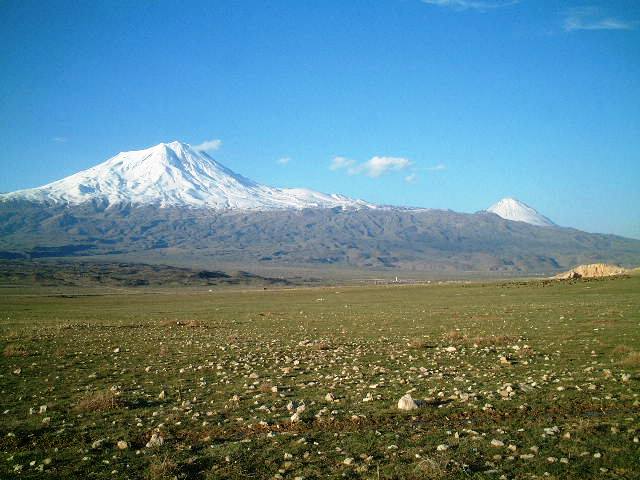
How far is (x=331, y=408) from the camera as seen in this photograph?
37.6 ft

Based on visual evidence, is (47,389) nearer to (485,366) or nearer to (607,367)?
(485,366)

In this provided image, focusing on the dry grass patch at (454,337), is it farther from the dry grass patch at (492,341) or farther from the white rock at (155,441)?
the white rock at (155,441)

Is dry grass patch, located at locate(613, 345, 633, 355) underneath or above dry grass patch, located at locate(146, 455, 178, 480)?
above

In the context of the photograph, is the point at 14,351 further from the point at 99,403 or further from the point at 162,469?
the point at 162,469

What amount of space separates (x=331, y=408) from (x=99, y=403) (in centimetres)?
579

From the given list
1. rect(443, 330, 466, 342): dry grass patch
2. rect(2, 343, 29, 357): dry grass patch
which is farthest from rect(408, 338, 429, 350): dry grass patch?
rect(2, 343, 29, 357): dry grass patch

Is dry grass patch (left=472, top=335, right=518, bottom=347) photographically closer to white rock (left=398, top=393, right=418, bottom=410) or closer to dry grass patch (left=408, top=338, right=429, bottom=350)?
dry grass patch (left=408, top=338, right=429, bottom=350)

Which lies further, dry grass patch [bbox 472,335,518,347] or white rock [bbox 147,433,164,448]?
dry grass patch [bbox 472,335,518,347]

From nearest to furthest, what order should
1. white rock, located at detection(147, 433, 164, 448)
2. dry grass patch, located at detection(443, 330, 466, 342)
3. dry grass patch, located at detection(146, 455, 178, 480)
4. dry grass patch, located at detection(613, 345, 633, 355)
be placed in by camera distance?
dry grass patch, located at detection(146, 455, 178, 480), white rock, located at detection(147, 433, 164, 448), dry grass patch, located at detection(613, 345, 633, 355), dry grass patch, located at detection(443, 330, 466, 342)

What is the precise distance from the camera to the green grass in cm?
833

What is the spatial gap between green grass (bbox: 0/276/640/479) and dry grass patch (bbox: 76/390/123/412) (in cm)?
5

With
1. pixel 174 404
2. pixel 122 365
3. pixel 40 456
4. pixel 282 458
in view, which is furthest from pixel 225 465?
pixel 122 365

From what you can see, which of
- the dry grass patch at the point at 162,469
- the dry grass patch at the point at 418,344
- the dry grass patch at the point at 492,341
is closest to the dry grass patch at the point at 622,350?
the dry grass patch at the point at 492,341

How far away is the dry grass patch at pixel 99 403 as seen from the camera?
12.1 m
